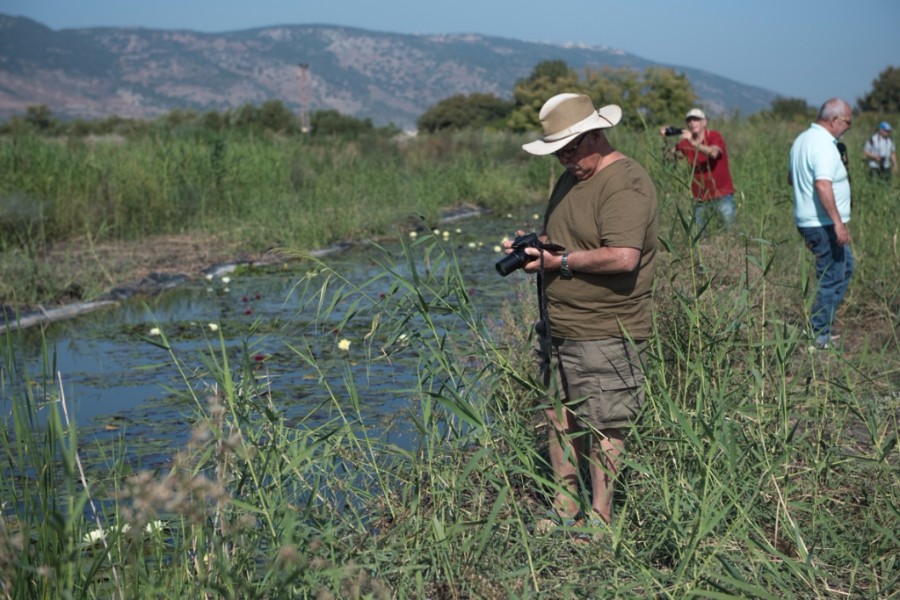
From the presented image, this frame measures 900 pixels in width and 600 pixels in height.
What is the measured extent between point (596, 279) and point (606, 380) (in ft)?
1.18

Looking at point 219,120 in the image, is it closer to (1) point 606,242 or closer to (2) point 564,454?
(1) point 606,242

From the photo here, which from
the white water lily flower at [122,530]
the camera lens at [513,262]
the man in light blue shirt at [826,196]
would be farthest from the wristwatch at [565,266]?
the man in light blue shirt at [826,196]

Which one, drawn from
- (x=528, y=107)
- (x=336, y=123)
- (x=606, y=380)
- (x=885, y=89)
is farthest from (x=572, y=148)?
(x=885, y=89)

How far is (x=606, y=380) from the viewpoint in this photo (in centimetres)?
398

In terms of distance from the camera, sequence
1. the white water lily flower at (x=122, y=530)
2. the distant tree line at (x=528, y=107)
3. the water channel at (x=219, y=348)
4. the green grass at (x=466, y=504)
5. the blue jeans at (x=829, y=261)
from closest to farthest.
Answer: the green grass at (x=466, y=504), the white water lily flower at (x=122, y=530), the water channel at (x=219, y=348), the blue jeans at (x=829, y=261), the distant tree line at (x=528, y=107)

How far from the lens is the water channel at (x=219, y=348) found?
5.01m

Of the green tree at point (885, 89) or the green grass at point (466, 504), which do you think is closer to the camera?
the green grass at point (466, 504)

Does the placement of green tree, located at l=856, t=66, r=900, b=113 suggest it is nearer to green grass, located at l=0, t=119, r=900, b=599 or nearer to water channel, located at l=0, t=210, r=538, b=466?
water channel, located at l=0, t=210, r=538, b=466

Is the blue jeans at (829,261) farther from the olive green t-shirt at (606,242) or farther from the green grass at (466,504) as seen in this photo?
the olive green t-shirt at (606,242)

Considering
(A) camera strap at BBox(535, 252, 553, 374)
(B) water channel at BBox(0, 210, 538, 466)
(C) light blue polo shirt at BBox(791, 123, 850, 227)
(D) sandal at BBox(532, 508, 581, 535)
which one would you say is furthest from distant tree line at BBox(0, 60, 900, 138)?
(D) sandal at BBox(532, 508, 581, 535)

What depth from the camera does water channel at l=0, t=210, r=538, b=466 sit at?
501 cm

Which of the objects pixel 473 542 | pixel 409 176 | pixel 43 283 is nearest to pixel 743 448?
pixel 473 542

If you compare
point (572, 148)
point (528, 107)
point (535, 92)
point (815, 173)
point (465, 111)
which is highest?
point (572, 148)

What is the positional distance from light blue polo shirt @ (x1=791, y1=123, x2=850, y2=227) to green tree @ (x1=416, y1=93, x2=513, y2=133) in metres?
79.1
